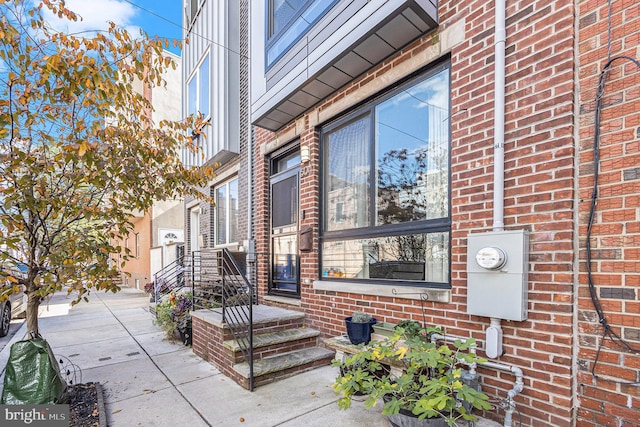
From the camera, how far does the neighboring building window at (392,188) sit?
3.00m

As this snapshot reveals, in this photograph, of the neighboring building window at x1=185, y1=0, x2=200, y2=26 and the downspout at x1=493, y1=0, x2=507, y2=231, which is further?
the neighboring building window at x1=185, y1=0, x2=200, y2=26

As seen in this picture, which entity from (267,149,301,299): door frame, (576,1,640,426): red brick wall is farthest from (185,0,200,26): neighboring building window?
(576,1,640,426): red brick wall

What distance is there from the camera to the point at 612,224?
1.92 m

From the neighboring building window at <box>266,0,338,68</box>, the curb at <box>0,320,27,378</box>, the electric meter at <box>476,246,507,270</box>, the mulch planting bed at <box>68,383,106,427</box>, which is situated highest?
the neighboring building window at <box>266,0,338,68</box>

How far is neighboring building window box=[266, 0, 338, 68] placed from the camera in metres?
3.97

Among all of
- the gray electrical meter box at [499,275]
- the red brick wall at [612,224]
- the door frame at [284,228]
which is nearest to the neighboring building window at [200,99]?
the door frame at [284,228]

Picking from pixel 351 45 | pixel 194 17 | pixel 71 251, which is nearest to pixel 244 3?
pixel 194 17

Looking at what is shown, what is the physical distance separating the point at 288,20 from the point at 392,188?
2.99m

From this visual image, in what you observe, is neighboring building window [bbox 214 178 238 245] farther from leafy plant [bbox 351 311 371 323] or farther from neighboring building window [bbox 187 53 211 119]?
leafy plant [bbox 351 311 371 323]

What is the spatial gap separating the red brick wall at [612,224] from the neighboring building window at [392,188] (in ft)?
3.33

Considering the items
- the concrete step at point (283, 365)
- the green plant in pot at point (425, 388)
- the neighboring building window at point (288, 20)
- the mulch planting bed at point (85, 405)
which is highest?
the neighboring building window at point (288, 20)

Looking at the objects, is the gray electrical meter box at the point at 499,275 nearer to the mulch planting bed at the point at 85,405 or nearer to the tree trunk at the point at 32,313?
the mulch planting bed at the point at 85,405

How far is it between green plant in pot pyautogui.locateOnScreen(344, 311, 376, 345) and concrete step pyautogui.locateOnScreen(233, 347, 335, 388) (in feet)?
2.34

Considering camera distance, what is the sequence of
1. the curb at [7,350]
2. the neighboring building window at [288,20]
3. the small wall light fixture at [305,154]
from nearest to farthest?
the neighboring building window at [288,20], the curb at [7,350], the small wall light fixture at [305,154]
